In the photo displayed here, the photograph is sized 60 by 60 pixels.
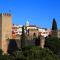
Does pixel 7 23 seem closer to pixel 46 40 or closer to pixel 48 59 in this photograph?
pixel 46 40

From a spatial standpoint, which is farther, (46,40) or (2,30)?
(46,40)

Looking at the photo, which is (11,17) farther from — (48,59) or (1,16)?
(48,59)

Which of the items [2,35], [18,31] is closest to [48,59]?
[2,35]

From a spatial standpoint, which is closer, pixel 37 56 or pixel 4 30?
pixel 37 56

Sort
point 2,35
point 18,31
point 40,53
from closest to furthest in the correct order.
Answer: point 40,53 → point 2,35 → point 18,31

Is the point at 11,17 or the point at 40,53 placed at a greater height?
the point at 11,17

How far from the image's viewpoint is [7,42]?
41.0m

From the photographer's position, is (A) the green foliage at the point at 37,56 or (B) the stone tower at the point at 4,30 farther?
(B) the stone tower at the point at 4,30

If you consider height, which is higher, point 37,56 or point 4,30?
point 4,30

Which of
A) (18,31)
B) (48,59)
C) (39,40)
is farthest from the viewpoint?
(18,31)

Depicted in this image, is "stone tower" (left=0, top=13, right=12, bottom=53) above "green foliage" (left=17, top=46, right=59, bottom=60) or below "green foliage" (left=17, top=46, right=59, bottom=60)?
above

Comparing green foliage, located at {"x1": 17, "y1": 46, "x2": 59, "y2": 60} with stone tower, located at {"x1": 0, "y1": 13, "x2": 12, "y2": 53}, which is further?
stone tower, located at {"x1": 0, "y1": 13, "x2": 12, "y2": 53}

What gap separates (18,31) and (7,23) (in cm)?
2459

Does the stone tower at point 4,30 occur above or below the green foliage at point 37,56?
above
